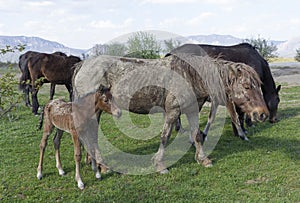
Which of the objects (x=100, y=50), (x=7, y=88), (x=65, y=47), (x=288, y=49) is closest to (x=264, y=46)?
(x=65, y=47)

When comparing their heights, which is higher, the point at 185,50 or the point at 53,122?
the point at 185,50

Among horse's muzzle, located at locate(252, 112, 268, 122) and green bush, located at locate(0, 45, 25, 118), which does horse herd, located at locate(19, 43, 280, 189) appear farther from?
green bush, located at locate(0, 45, 25, 118)

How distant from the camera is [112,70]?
19.1 feet

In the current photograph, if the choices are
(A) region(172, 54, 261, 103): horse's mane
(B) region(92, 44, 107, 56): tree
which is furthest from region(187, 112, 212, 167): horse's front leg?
(B) region(92, 44, 107, 56): tree

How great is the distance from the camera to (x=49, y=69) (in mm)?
11289

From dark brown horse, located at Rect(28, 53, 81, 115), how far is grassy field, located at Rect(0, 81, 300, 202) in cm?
390

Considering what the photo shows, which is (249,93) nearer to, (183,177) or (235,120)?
(235,120)

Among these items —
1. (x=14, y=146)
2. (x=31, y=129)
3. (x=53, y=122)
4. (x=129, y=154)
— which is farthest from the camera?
(x=31, y=129)

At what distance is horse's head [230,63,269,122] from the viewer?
5238 millimetres

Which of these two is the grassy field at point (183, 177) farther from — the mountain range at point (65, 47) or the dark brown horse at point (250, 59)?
the mountain range at point (65, 47)

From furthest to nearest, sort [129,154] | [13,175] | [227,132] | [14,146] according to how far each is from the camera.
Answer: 1. [227,132]
2. [14,146]
3. [129,154]
4. [13,175]

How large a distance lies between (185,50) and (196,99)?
2.79 meters

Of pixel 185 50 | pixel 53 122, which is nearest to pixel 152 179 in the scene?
pixel 53 122

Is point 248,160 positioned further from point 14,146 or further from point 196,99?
point 14,146
